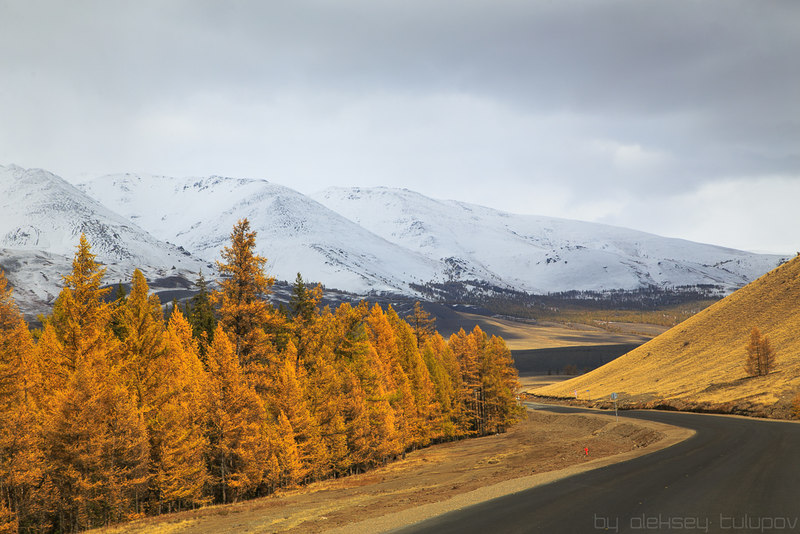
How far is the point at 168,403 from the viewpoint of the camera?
110 feet

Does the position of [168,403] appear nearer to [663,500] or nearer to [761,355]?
[663,500]

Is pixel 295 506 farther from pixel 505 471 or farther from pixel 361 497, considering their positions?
pixel 505 471

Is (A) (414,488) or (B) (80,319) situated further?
(A) (414,488)

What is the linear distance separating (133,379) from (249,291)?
871 centimetres

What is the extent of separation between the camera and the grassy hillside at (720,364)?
62.1m

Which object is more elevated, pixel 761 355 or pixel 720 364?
pixel 761 355

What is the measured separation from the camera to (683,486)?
73.8ft

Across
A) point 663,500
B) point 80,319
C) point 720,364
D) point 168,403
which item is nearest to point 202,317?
point 168,403

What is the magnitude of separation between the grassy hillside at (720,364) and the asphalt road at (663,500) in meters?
32.0

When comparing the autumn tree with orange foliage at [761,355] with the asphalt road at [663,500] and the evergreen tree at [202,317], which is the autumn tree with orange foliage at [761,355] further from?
the evergreen tree at [202,317]

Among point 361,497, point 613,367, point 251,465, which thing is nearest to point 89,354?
point 251,465

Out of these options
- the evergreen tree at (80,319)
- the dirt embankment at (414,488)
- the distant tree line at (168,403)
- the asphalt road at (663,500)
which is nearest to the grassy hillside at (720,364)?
the dirt embankment at (414,488)

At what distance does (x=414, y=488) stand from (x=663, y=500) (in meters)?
16.0

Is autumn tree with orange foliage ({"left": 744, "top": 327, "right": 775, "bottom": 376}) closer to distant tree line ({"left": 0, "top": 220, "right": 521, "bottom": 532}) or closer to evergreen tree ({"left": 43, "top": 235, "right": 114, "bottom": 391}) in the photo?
distant tree line ({"left": 0, "top": 220, "right": 521, "bottom": 532})
